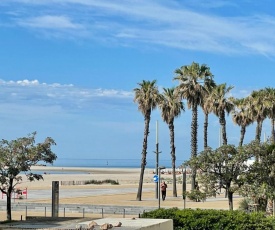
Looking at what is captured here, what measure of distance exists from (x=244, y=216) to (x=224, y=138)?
138 ft

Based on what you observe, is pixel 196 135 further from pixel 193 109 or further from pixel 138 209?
pixel 138 209

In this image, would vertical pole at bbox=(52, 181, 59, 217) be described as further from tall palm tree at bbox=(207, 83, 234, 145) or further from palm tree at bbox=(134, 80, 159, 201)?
tall palm tree at bbox=(207, 83, 234, 145)

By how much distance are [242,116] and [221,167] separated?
40613 mm

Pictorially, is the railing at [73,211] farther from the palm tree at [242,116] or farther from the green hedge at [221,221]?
the palm tree at [242,116]

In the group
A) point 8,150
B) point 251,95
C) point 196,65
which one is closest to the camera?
point 8,150

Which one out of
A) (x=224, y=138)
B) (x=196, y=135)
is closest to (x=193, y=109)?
(x=196, y=135)

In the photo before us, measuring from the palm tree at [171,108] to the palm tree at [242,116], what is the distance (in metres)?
9.68

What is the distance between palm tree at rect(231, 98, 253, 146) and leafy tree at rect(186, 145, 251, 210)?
128 feet

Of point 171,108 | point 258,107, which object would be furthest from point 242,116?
point 171,108

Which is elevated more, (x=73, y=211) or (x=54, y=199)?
(x=54, y=199)

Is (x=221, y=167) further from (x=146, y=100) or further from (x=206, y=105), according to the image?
(x=206, y=105)

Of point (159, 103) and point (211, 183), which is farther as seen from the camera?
point (159, 103)

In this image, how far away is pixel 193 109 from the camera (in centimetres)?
5647

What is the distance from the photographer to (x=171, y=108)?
58.3 meters
